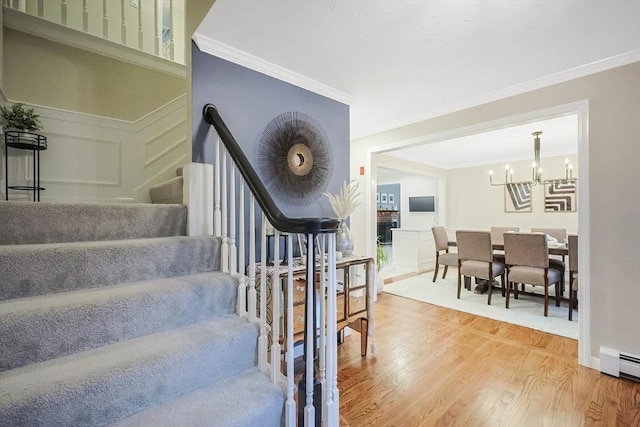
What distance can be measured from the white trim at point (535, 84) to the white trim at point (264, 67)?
36.7 inches

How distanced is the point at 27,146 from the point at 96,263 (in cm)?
→ 151

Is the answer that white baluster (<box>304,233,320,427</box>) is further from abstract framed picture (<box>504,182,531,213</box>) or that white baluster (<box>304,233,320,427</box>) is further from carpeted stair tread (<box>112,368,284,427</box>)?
abstract framed picture (<box>504,182,531,213</box>)

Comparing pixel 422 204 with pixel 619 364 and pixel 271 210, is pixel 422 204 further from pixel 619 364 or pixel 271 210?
pixel 271 210

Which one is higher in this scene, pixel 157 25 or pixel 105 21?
pixel 157 25

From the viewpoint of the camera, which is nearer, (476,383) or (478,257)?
(476,383)

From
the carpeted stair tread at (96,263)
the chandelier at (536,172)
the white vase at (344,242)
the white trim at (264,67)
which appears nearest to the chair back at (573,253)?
the chandelier at (536,172)

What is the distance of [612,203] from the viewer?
2.07 m

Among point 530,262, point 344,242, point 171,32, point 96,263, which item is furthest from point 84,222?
point 530,262

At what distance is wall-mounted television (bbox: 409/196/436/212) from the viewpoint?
273 inches

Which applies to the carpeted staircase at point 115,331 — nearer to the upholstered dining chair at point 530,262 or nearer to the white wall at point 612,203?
the white wall at point 612,203

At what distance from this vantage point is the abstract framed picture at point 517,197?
5.65m

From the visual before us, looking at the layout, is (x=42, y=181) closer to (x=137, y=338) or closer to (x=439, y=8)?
(x=137, y=338)

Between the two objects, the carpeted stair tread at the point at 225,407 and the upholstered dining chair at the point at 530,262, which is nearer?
the carpeted stair tread at the point at 225,407

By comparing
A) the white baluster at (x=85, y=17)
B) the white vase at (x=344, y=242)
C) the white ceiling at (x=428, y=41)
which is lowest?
the white vase at (x=344, y=242)
